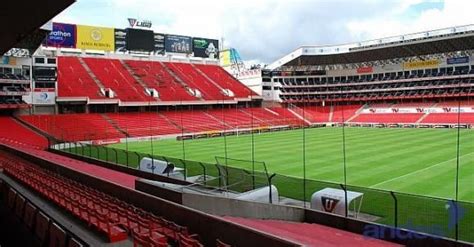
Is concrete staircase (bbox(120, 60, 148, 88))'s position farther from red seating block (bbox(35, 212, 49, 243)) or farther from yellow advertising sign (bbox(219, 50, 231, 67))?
red seating block (bbox(35, 212, 49, 243))

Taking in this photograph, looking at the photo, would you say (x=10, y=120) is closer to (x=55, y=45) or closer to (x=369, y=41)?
(x=55, y=45)

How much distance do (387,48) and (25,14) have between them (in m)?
66.3

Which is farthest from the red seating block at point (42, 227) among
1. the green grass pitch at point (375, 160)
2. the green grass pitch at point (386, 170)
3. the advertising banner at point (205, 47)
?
the advertising banner at point (205, 47)

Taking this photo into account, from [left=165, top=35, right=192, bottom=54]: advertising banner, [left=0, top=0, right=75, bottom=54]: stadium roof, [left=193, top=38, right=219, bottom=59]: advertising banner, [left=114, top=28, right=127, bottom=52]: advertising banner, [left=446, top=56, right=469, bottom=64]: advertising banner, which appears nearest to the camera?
[left=0, top=0, right=75, bottom=54]: stadium roof

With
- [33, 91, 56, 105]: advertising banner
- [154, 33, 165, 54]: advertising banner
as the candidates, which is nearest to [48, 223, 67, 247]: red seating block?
[33, 91, 56, 105]: advertising banner

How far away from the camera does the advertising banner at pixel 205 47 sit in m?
77.7

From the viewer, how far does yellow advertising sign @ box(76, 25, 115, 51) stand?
6194 cm

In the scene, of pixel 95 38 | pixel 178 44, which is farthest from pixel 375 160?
pixel 178 44

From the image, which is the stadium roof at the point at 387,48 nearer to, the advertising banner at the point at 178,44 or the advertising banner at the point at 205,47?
the advertising banner at the point at 205,47

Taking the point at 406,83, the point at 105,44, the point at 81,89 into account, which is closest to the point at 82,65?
the point at 105,44

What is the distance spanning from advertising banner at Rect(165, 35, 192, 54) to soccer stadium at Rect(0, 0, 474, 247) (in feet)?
0.79

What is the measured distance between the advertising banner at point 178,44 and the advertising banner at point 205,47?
1661 millimetres

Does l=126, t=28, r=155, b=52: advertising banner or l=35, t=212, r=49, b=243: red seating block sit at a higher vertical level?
l=126, t=28, r=155, b=52: advertising banner

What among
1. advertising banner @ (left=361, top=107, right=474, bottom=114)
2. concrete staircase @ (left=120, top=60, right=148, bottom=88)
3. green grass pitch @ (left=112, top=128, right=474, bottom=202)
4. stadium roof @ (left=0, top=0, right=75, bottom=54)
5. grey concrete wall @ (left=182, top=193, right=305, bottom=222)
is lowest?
green grass pitch @ (left=112, top=128, right=474, bottom=202)
